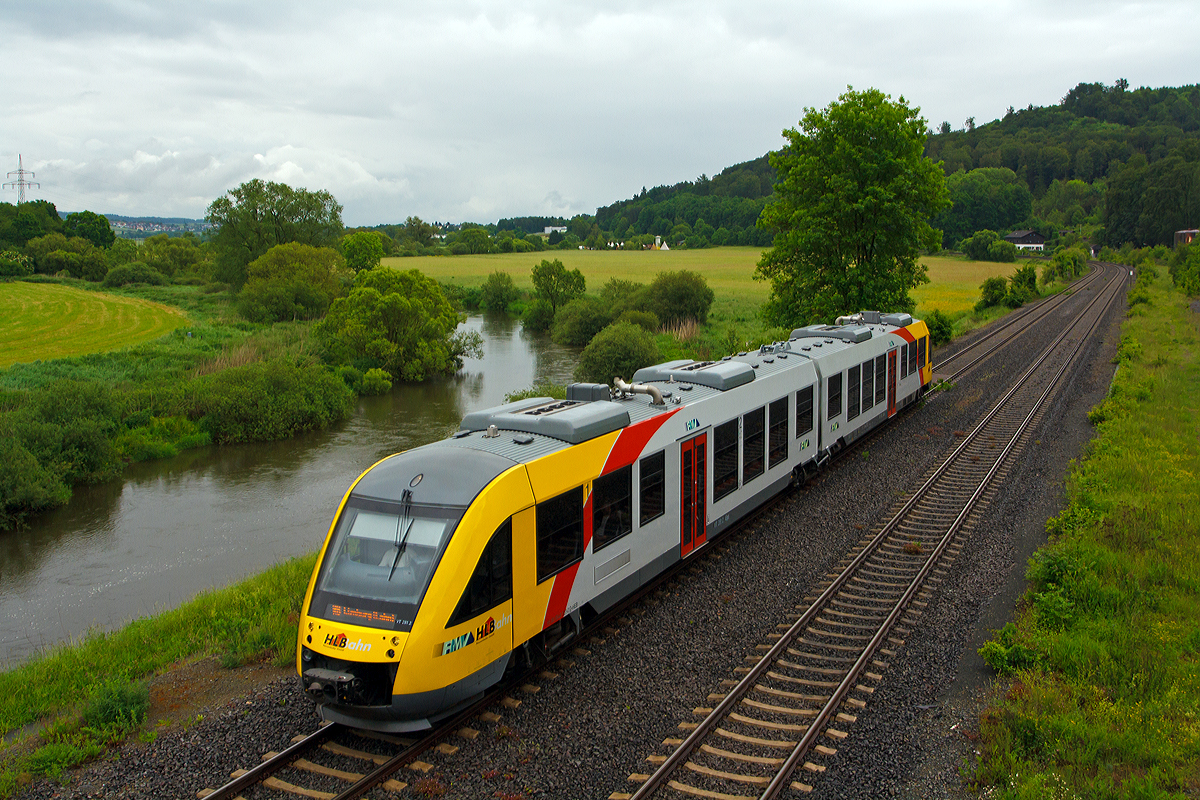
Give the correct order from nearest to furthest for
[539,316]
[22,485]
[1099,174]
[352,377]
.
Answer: [22,485] → [352,377] → [539,316] → [1099,174]

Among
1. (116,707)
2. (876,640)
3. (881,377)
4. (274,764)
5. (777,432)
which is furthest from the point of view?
(881,377)

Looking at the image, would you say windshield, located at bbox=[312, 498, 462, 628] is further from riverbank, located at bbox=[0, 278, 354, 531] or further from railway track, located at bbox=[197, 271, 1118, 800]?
riverbank, located at bbox=[0, 278, 354, 531]

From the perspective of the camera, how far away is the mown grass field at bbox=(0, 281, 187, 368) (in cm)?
4531

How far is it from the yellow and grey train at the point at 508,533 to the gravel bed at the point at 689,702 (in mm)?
572

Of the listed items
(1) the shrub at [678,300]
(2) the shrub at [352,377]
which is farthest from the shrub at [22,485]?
(1) the shrub at [678,300]

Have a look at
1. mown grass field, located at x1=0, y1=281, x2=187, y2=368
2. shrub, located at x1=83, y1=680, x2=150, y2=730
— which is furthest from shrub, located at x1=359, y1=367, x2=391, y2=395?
shrub, located at x1=83, y1=680, x2=150, y2=730

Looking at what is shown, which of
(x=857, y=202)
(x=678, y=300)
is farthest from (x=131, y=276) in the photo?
(x=857, y=202)

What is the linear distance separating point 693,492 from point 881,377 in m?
11.4

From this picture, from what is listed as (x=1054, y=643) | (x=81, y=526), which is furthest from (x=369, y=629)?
(x=81, y=526)

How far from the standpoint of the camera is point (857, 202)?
29.7 metres

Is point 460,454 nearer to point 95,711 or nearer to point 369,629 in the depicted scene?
point 369,629

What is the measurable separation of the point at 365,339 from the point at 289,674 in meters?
36.9

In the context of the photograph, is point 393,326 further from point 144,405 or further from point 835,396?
point 835,396

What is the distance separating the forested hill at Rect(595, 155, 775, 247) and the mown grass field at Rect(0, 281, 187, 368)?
97.4 m
